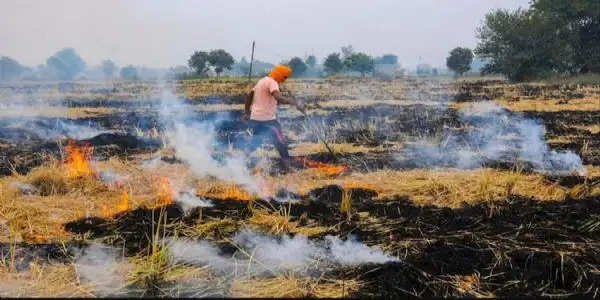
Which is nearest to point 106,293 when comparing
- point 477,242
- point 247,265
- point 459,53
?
point 247,265

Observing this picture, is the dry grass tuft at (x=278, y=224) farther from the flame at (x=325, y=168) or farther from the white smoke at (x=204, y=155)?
the flame at (x=325, y=168)

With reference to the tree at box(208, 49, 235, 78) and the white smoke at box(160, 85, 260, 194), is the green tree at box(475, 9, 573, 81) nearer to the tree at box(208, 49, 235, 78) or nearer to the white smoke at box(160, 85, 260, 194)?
the tree at box(208, 49, 235, 78)

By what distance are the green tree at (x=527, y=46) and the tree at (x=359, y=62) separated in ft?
105

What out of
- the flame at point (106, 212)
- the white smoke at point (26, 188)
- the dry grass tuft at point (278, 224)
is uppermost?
the dry grass tuft at point (278, 224)

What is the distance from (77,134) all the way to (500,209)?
9882 mm

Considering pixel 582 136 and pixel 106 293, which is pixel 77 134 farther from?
pixel 582 136

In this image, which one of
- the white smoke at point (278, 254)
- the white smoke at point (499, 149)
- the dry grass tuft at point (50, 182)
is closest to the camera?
the white smoke at point (278, 254)

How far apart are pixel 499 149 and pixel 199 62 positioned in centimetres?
3732

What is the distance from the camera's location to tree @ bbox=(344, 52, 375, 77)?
72.4 m

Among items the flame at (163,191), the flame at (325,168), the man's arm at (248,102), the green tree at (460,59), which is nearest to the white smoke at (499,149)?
the flame at (325,168)

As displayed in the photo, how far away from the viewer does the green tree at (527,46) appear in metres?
38.2

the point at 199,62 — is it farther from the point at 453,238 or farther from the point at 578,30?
the point at 453,238

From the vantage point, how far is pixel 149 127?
13133mm

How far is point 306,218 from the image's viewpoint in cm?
516
